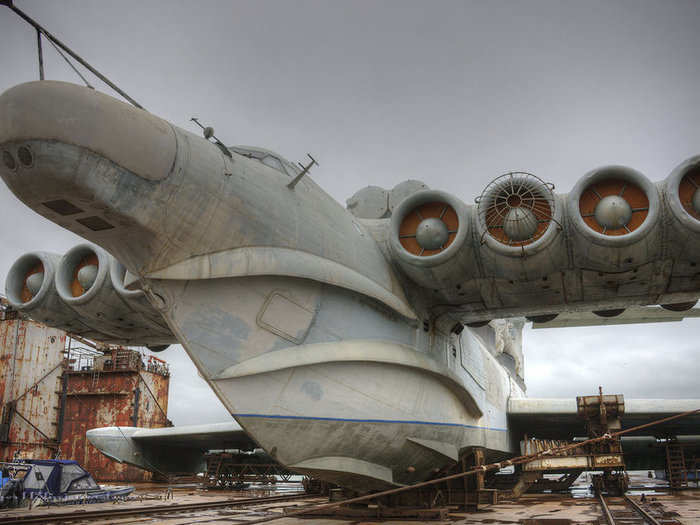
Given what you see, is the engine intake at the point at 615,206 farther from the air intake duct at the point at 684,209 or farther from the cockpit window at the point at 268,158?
the cockpit window at the point at 268,158

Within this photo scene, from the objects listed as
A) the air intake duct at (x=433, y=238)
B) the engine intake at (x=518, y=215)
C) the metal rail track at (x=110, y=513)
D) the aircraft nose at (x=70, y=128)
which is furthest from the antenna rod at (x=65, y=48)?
the metal rail track at (x=110, y=513)

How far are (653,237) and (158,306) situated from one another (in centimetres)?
760

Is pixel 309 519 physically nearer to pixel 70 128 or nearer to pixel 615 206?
pixel 615 206

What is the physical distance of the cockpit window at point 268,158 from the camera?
892cm

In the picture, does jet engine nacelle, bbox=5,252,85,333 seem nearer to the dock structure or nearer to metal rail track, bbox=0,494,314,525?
metal rail track, bbox=0,494,314,525

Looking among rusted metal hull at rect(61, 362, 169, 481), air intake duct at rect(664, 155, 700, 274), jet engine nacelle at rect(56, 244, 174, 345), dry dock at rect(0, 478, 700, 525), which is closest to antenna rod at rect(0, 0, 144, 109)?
jet engine nacelle at rect(56, 244, 174, 345)

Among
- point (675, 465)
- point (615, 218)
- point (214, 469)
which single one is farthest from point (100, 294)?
point (675, 465)

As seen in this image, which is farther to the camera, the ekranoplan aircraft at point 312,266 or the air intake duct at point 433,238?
the air intake duct at point 433,238

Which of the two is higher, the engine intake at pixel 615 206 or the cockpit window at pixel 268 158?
the cockpit window at pixel 268 158

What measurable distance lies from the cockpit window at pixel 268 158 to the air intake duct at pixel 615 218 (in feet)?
15.1

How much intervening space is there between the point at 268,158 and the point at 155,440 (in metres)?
14.0

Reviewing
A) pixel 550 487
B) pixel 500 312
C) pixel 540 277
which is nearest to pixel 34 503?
pixel 500 312

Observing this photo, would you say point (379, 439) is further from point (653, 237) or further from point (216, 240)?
point (653, 237)

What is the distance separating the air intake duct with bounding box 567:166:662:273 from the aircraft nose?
637cm
